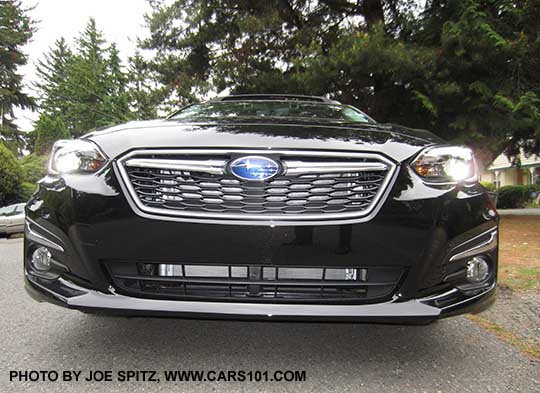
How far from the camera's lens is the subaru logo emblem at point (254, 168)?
174 cm

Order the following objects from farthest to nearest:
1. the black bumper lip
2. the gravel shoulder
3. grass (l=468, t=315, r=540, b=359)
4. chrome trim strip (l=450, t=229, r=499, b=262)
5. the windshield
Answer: the windshield → the gravel shoulder → grass (l=468, t=315, r=540, b=359) → chrome trim strip (l=450, t=229, r=499, b=262) → the black bumper lip

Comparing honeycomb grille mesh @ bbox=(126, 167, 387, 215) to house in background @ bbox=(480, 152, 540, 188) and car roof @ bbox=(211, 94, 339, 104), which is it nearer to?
car roof @ bbox=(211, 94, 339, 104)

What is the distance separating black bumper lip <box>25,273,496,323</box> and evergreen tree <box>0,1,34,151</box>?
44784 millimetres

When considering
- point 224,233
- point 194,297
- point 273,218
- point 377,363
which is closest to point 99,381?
point 194,297

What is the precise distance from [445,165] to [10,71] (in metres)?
47.6

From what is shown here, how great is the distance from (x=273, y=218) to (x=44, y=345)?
1.53 metres

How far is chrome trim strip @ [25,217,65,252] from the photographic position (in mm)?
1824

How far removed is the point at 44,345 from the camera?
88.6 inches

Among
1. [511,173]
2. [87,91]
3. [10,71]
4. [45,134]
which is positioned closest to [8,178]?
[45,134]

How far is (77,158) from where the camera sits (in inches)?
73.5

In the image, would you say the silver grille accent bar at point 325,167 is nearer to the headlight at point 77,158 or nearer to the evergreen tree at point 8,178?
the headlight at point 77,158

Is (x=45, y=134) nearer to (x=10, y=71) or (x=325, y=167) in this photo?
(x=10, y=71)

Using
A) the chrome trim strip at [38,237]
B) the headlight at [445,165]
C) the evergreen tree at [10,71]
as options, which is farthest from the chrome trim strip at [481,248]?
the evergreen tree at [10,71]

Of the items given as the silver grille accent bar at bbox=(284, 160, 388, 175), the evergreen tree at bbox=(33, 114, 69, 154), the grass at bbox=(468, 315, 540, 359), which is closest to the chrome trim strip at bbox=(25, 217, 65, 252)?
the silver grille accent bar at bbox=(284, 160, 388, 175)
